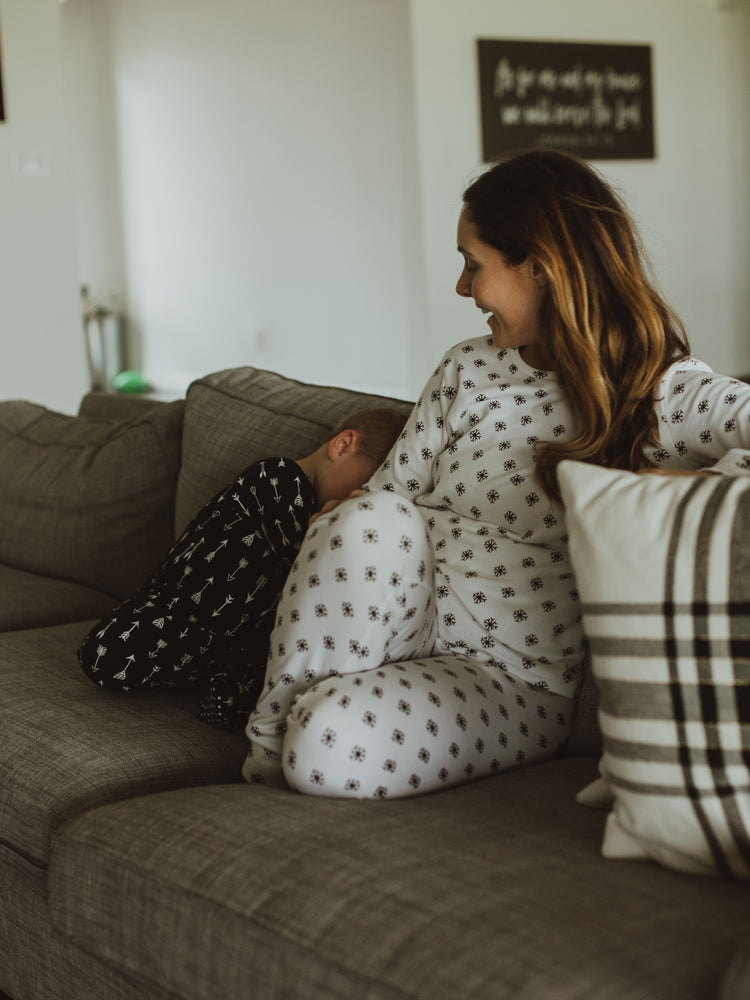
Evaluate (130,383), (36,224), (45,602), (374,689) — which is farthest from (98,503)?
(130,383)

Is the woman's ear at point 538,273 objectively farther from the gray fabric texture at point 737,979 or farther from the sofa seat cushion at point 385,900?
the gray fabric texture at point 737,979

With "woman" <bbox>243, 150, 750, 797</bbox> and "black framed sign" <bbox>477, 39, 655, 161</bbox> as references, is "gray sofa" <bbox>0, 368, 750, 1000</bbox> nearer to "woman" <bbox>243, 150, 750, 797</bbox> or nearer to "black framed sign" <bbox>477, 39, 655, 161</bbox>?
"woman" <bbox>243, 150, 750, 797</bbox>

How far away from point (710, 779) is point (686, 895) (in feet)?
0.32

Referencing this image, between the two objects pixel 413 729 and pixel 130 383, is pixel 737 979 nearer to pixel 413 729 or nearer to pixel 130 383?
pixel 413 729

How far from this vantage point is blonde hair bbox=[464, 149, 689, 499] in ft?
5.05

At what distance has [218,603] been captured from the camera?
173cm

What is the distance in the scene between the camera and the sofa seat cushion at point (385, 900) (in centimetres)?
91

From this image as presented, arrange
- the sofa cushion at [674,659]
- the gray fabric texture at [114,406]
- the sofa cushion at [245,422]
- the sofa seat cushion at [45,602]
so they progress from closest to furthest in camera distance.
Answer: the sofa cushion at [674,659] < the sofa cushion at [245,422] < the sofa seat cushion at [45,602] < the gray fabric texture at [114,406]

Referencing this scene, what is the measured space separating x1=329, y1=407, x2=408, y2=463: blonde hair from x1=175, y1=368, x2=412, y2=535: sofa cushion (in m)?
0.08

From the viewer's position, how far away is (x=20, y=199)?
511 cm

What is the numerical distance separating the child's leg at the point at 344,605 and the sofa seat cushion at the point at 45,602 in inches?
37.0

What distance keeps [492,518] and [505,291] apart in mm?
312

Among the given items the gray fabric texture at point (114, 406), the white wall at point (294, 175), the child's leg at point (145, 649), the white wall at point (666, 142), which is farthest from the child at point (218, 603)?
the white wall at point (666, 142)

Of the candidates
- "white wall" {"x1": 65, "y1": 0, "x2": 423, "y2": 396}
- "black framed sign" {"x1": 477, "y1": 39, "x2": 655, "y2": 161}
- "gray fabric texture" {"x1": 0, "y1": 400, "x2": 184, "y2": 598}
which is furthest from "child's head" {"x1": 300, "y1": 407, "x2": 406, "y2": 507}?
"black framed sign" {"x1": 477, "y1": 39, "x2": 655, "y2": 161}
